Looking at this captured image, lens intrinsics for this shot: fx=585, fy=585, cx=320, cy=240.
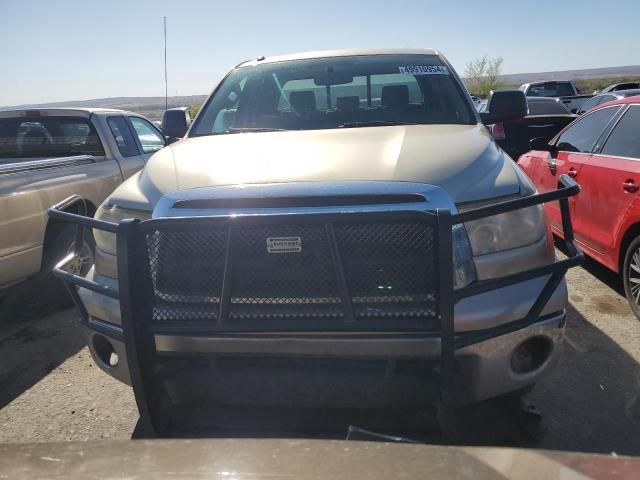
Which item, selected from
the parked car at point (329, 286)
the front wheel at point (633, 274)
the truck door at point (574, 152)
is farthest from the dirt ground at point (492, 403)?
the truck door at point (574, 152)

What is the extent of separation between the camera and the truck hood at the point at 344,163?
2500 millimetres

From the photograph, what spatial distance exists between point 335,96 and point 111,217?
1.95 metres

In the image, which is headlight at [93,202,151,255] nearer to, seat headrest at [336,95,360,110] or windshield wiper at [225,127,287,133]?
windshield wiper at [225,127,287,133]

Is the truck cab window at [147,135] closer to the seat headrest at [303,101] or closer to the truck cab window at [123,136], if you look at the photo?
the truck cab window at [123,136]

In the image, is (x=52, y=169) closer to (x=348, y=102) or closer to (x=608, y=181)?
(x=348, y=102)

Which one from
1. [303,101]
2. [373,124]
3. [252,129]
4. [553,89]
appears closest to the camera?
[373,124]

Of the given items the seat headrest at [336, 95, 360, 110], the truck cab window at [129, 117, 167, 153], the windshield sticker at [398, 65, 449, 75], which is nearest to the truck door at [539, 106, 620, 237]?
the windshield sticker at [398, 65, 449, 75]

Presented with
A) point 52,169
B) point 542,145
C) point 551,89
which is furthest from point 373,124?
point 551,89

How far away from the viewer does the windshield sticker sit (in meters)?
4.05

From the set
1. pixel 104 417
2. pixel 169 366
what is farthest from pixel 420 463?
pixel 104 417

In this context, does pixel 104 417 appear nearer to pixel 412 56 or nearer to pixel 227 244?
pixel 227 244

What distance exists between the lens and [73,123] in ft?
20.1

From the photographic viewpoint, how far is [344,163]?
8.62ft

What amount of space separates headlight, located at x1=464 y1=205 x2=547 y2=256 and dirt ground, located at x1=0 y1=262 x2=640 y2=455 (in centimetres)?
105
